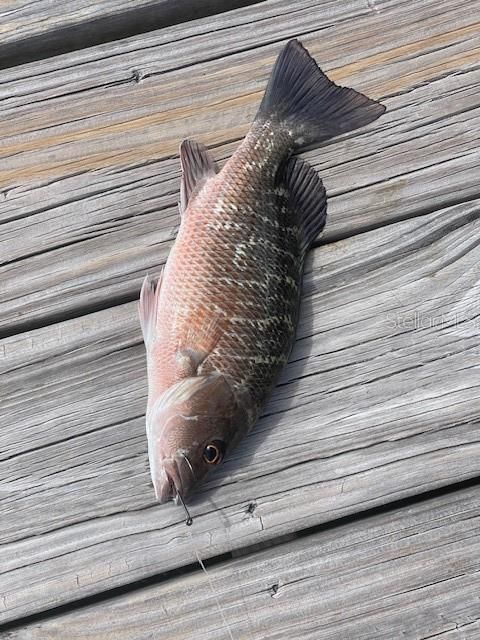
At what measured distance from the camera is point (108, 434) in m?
2.07

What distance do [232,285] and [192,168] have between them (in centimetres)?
47

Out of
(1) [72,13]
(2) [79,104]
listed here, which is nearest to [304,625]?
(2) [79,104]

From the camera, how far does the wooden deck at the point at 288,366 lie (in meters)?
1.96

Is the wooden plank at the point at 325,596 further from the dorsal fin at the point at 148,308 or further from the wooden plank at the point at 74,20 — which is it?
the wooden plank at the point at 74,20

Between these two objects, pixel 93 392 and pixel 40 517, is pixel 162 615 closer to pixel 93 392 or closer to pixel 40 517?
pixel 40 517

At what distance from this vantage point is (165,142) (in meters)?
Answer: 2.36

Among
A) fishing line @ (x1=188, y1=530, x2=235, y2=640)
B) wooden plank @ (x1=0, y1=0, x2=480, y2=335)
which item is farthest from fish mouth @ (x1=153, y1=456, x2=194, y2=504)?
wooden plank @ (x1=0, y1=0, x2=480, y2=335)

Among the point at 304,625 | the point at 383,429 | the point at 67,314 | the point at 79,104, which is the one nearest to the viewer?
the point at 304,625

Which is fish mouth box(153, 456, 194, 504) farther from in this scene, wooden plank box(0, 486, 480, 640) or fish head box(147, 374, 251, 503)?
wooden plank box(0, 486, 480, 640)

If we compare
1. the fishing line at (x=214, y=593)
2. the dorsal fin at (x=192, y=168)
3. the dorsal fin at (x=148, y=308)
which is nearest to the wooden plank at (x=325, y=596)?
the fishing line at (x=214, y=593)

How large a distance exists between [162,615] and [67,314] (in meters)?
0.95

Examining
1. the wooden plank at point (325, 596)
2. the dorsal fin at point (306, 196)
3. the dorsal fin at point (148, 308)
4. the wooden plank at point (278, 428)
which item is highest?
the dorsal fin at point (306, 196)

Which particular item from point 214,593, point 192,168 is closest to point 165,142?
point 192,168

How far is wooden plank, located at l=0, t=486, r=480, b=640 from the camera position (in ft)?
6.34
